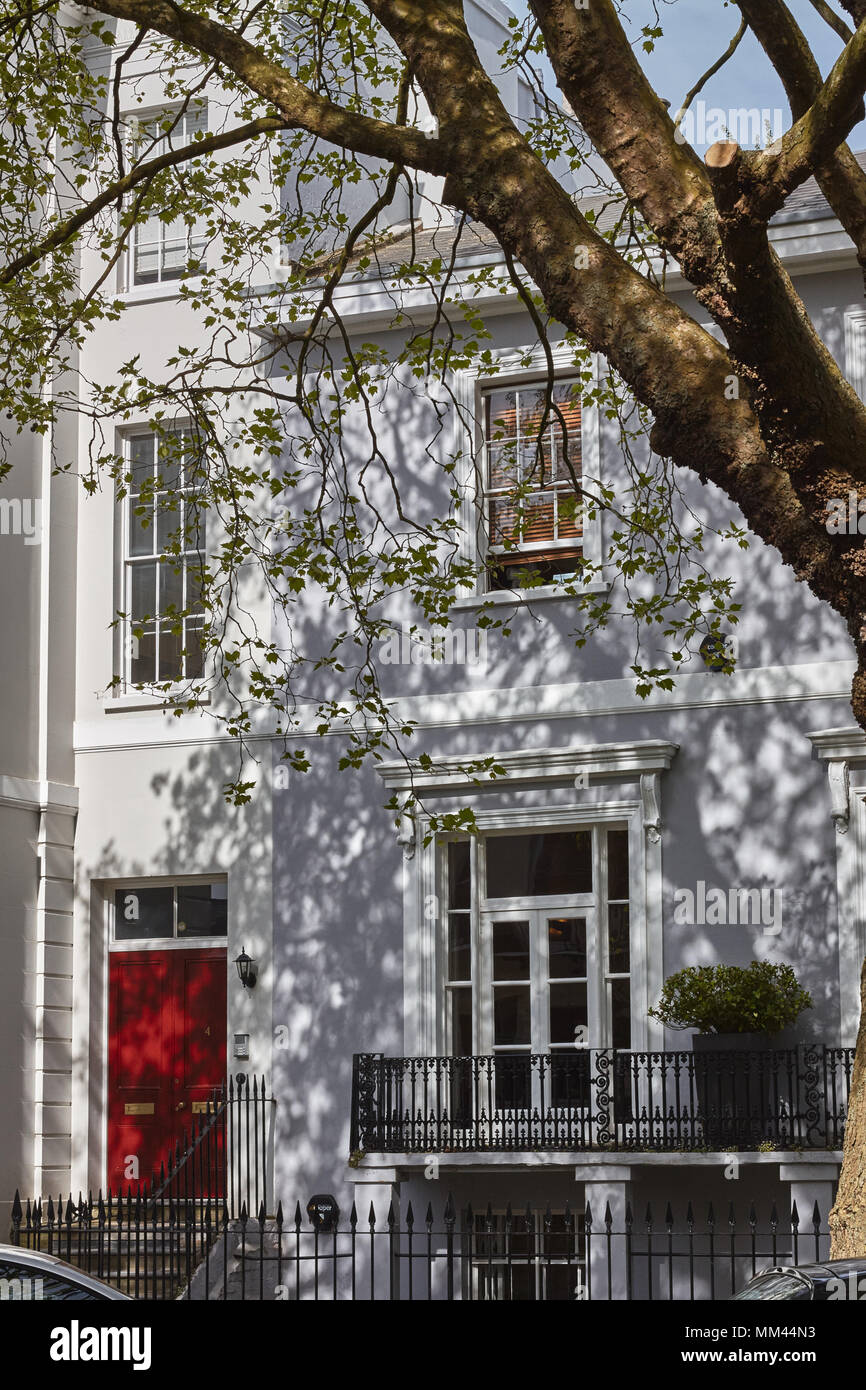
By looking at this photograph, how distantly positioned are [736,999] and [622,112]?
336 inches

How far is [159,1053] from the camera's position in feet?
61.5

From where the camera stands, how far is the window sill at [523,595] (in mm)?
17141

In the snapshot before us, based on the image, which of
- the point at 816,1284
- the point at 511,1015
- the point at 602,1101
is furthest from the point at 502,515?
the point at 816,1284

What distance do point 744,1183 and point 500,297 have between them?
8.53 m

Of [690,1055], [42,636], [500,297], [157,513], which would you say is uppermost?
[500,297]

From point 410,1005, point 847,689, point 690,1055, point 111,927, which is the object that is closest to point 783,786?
point 847,689

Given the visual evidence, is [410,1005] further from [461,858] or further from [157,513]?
[157,513]

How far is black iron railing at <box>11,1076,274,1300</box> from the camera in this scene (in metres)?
16.3

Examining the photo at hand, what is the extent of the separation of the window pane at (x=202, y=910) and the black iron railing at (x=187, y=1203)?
1.67 m

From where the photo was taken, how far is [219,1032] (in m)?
18.5

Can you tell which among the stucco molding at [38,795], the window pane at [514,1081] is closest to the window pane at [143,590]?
the stucco molding at [38,795]

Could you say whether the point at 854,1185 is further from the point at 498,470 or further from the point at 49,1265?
the point at 498,470

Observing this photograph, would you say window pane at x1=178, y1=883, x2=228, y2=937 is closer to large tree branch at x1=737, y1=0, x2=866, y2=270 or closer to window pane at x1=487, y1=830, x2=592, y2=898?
window pane at x1=487, y1=830, x2=592, y2=898

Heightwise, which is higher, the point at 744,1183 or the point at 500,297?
the point at 500,297
